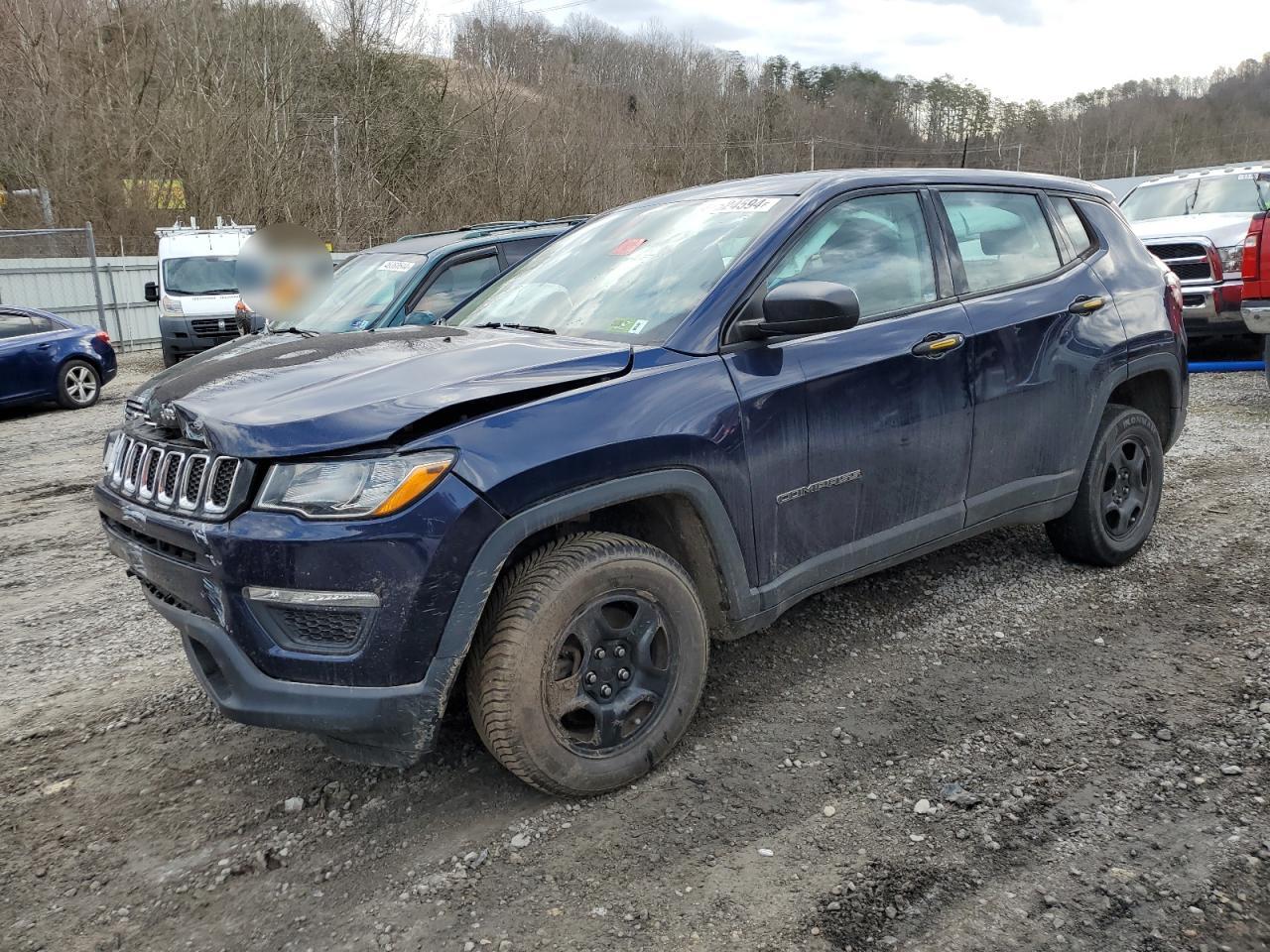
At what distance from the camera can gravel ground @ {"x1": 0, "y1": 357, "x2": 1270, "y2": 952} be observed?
2.50 m

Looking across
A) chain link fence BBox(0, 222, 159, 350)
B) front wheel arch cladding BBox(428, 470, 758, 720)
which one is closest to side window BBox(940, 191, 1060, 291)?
front wheel arch cladding BBox(428, 470, 758, 720)

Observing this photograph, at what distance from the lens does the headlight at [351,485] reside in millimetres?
2564

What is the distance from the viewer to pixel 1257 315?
26.1ft

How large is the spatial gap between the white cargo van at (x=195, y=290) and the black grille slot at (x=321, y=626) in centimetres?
1483

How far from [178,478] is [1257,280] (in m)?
8.21

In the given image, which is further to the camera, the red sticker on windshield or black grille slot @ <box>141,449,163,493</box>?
the red sticker on windshield

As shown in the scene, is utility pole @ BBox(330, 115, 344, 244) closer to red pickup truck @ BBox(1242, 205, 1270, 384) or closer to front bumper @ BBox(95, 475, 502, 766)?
red pickup truck @ BBox(1242, 205, 1270, 384)

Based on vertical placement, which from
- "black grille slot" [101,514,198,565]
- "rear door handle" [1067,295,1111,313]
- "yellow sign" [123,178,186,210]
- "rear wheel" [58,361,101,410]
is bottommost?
"rear wheel" [58,361,101,410]

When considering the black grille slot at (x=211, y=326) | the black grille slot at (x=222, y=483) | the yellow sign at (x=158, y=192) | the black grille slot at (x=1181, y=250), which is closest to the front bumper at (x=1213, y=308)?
the black grille slot at (x=1181, y=250)

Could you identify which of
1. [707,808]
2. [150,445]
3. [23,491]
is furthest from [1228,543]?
[23,491]

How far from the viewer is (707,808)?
296cm

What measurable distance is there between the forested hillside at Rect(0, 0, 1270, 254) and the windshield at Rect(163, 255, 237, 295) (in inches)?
386

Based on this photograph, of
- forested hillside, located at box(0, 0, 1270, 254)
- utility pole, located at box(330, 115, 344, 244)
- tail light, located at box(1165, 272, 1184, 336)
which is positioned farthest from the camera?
utility pole, located at box(330, 115, 344, 244)

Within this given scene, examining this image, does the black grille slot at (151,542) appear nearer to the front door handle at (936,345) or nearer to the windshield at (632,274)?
the windshield at (632,274)
